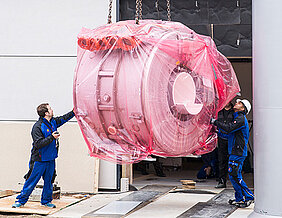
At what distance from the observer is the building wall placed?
28.6ft

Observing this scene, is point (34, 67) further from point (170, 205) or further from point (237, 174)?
point (237, 174)

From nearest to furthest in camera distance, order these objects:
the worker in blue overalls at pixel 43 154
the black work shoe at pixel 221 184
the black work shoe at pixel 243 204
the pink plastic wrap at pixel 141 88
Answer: the pink plastic wrap at pixel 141 88 < the worker in blue overalls at pixel 43 154 < the black work shoe at pixel 243 204 < the black work shoe at pixel 221 184

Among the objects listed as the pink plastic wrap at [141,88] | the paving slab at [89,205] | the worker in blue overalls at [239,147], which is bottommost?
the paving slab at [89,205]

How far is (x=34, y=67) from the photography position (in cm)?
886

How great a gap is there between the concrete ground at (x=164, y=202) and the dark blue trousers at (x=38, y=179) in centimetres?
35

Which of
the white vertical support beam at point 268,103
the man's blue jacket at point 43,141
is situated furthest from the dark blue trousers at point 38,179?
the white vertical support beam at point 268,103

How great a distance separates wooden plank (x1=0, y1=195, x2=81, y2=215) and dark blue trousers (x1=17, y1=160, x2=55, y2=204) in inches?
5.4

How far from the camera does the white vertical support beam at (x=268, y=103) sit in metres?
5.79

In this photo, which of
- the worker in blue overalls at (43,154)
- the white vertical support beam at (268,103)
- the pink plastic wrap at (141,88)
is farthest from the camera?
the worker in blue overalls at (43,154)

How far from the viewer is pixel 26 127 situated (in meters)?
8.77

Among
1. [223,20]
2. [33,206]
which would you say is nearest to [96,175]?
[33,206]

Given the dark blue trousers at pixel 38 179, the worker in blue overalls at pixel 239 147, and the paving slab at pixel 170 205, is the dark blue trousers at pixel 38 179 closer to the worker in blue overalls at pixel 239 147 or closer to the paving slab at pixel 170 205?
the paving slab at pixel 170 205

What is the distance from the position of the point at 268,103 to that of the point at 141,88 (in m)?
1.79

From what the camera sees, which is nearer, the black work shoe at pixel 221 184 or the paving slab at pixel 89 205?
the paving slab at pixel 89 205
